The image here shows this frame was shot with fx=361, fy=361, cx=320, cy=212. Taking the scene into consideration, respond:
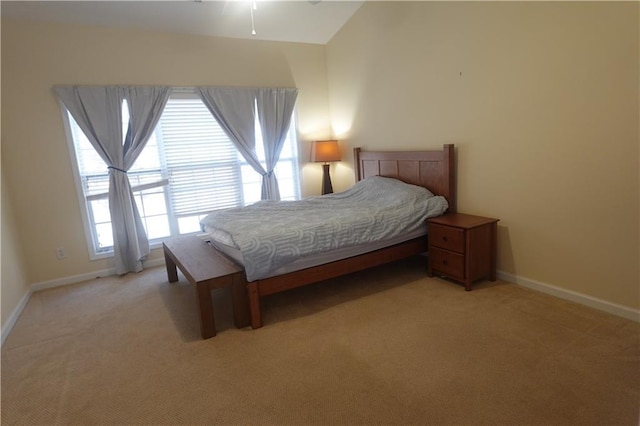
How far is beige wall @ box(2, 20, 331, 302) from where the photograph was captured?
3330 millimetres

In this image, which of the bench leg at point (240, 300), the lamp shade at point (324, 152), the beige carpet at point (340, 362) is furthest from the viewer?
the lamp shade at point (324, 152)

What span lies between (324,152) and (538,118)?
100 inches

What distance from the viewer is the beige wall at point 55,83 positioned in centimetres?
333

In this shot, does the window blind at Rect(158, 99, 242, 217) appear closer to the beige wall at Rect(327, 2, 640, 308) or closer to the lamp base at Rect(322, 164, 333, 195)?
the lamp base at Rect(322, 164, 333, 195)

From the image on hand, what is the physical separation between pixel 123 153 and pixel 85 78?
2.56 ft

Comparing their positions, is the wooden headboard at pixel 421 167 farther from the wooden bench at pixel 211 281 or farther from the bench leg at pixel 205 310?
the bench leg at pixel 205 310

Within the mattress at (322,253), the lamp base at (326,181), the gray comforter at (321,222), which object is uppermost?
the lamp base at (326,181)

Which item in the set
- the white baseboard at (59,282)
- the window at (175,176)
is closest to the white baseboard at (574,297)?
the window at (175,176)

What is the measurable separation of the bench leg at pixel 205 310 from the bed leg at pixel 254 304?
261 millimetres

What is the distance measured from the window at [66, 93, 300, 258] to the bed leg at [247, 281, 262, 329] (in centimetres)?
217

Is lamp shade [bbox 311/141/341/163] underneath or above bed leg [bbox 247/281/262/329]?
above

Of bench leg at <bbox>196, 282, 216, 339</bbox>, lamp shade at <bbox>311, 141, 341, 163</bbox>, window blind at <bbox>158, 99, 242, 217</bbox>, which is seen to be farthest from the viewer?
lamp shade at <bbox>311, 141, 341, 163</bbox>

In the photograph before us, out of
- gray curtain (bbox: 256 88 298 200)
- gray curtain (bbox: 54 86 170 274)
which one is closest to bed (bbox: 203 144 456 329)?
gray curtain (bbox: 256 88 298 200)

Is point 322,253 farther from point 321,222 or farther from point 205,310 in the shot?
point 205,310
